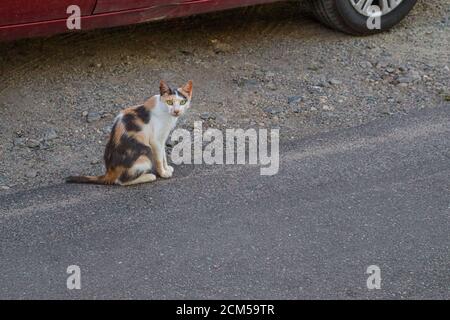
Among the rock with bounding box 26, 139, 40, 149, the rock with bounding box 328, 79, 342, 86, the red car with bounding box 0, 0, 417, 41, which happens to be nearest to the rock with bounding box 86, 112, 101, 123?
the rock with bounding box 26, 139, 40, 149

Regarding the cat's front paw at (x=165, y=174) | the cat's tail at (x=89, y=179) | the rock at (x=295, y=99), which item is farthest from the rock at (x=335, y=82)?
the cat's tail at (x=89, y=179)

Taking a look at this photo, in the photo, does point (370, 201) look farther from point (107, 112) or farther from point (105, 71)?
point (105, 71)

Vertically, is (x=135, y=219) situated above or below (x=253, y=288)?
above

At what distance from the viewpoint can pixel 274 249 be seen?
4605 millimetres

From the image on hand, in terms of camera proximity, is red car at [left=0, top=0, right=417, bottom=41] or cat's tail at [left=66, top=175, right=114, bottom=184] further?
red car at [left=0, top=0, right=417, bottom=41]

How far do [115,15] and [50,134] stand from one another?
1.03 m

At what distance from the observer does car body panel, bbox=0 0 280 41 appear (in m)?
5.92

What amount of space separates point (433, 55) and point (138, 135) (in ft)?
9.49

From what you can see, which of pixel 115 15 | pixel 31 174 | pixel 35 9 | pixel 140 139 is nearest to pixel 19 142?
pixel 31 174

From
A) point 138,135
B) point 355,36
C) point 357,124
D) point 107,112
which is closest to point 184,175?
point 138,135

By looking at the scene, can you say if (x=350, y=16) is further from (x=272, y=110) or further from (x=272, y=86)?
(x=272, y=110)

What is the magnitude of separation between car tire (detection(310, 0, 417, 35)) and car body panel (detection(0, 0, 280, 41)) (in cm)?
89

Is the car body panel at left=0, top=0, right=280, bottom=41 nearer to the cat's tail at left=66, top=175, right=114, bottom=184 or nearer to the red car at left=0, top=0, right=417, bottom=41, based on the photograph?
the red car at left=0, top=0, right=417, bottom=41

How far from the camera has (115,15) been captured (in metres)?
6.14
